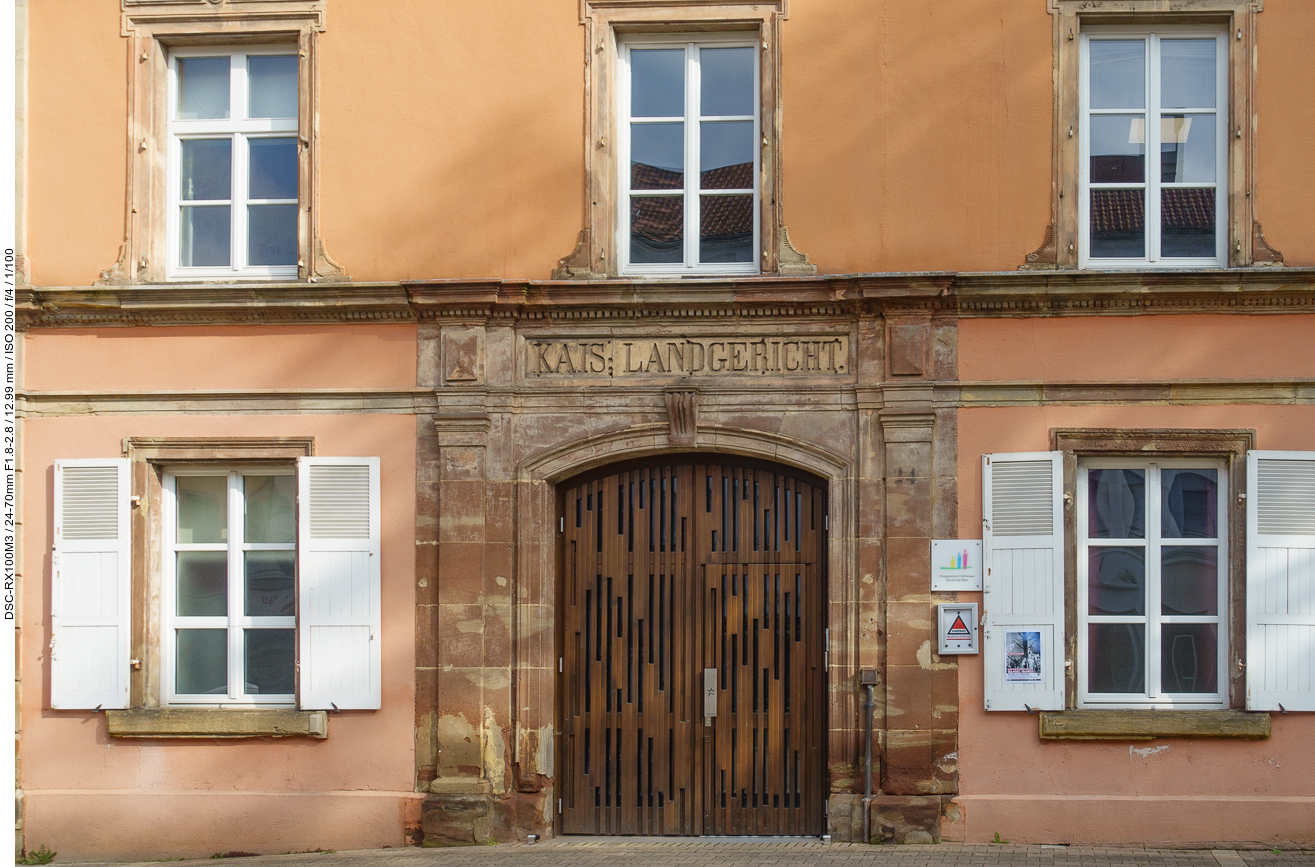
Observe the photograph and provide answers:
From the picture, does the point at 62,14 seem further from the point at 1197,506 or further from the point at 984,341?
the point at 1197,506

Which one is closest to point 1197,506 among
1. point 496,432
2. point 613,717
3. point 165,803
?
point 613,717

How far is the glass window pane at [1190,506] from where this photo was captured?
8156 millimetres

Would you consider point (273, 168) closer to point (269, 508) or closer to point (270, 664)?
point (269, 508)

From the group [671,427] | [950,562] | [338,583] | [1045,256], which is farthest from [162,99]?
[950,562]

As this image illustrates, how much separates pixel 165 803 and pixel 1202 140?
8.12 metres

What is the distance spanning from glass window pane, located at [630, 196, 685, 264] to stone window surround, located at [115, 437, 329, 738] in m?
2.55

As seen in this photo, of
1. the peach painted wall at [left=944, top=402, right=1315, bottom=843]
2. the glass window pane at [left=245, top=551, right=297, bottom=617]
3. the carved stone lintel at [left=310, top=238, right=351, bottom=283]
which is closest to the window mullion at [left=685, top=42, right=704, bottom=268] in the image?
the peach painted wall at [left=944, top=402, right=1315, bottom=843]

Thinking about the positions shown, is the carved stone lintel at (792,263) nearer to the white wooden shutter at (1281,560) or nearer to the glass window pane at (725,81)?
the glass window pane at (725,81)

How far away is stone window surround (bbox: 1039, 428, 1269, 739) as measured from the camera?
794cm

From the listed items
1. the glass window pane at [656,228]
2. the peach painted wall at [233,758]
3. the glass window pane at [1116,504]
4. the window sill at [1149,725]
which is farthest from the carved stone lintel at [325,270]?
the window sill at [1149,725]

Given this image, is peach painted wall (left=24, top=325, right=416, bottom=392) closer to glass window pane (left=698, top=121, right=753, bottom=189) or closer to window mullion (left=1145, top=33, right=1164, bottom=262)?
glass window pane (left=698, top=121, right=753, bottom=189)

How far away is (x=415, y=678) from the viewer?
332 inches

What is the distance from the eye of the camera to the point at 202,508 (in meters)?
8.74

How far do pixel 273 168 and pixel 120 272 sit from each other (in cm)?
125
